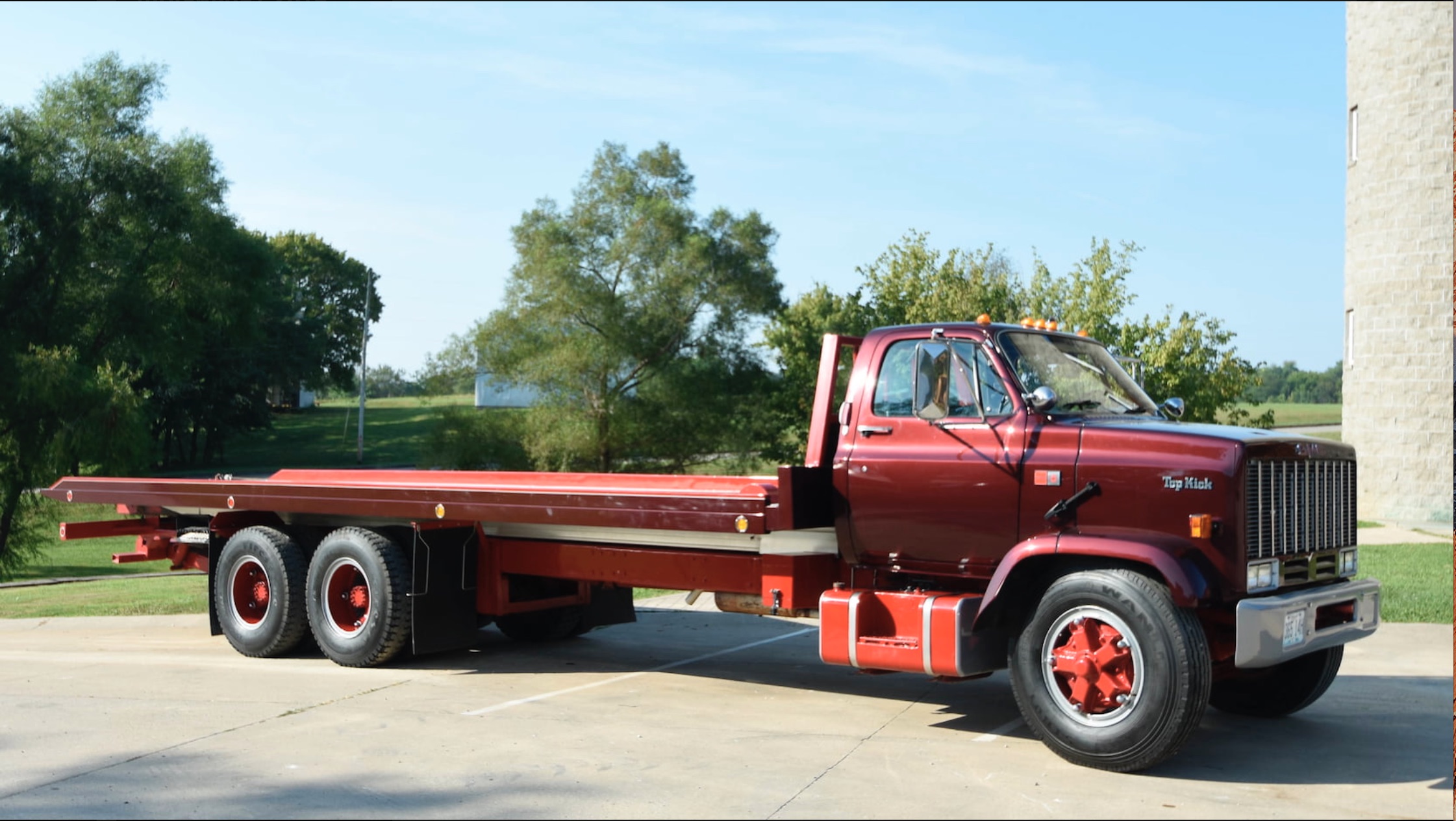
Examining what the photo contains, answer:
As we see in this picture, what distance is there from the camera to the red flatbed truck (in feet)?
21.6

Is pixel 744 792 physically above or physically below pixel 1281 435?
below

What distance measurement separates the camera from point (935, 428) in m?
7.55

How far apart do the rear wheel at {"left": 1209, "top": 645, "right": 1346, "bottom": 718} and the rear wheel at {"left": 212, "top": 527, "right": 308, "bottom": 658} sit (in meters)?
6.90

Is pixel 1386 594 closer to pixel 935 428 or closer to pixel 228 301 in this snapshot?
pixel 935 428

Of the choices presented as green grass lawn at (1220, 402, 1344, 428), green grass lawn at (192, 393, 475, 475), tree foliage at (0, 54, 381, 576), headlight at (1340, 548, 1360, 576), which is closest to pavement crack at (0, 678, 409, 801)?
headlight at (1340, 548, 1360, 576)

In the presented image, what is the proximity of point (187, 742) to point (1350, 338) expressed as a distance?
25.3 metres

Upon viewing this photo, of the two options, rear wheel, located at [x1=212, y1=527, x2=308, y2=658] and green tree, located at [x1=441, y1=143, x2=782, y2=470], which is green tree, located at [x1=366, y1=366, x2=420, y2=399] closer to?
green tree, located at [x1=441, y1=143, x2=782, y2=470]

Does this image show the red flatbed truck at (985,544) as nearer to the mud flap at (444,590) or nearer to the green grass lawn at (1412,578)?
the mud flap at (444,590)

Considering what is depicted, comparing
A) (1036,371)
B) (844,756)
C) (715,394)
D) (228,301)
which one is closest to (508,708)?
(844,756)

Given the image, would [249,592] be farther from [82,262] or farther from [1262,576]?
[82,262]

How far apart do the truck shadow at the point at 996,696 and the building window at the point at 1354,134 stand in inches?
766

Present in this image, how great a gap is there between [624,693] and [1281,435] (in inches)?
176

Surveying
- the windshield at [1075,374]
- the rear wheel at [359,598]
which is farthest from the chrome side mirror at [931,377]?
the rear wheel at [359,598]

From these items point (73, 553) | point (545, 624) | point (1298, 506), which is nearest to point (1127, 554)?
point (1298, 506)
